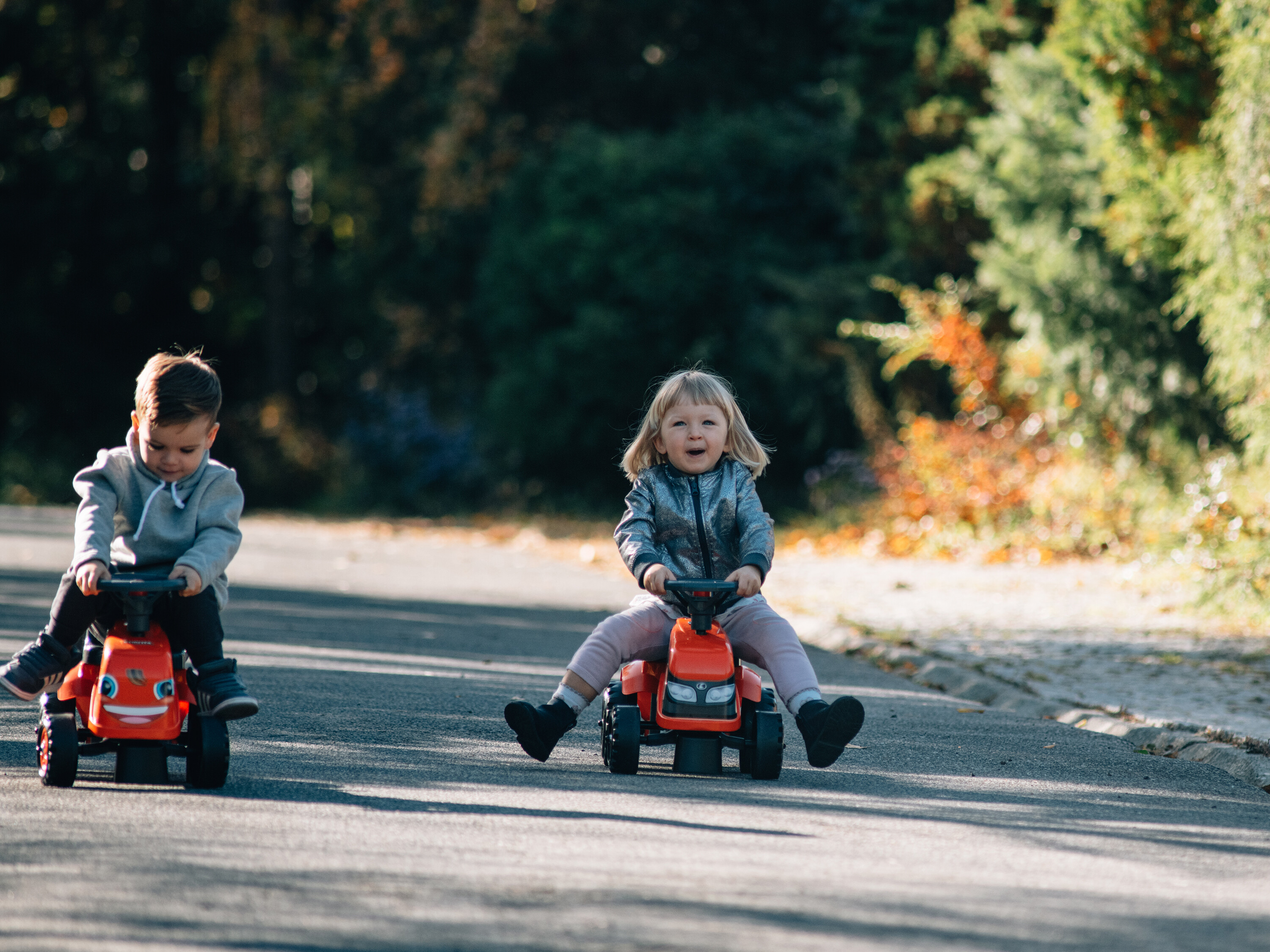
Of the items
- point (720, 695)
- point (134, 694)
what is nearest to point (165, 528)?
point (134, 694)

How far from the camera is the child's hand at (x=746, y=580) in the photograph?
5.64m

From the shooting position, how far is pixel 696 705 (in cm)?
566

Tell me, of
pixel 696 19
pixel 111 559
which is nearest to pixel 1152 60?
pixel 111 559

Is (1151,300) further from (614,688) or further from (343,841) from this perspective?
(343,841)

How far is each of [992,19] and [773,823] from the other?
15.7m

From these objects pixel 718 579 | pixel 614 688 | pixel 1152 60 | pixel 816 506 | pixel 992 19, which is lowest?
pixel 614 688

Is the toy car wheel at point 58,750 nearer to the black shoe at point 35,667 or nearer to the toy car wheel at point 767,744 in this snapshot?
the black shoe at point 35,667

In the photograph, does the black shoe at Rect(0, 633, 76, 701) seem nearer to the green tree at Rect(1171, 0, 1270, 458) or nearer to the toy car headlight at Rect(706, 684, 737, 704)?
the toy car headlight at Rect(706, 684, 737, 704)

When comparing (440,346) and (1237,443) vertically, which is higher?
(440,346)

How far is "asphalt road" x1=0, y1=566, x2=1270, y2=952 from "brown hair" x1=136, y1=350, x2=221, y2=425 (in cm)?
127

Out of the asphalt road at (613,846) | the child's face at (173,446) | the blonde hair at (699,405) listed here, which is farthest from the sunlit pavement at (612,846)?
the blonde hair at (699,405)

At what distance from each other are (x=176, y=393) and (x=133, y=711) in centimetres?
109

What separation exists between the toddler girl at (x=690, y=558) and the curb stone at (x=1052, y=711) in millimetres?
1659

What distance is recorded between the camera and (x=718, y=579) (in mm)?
5750
